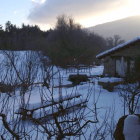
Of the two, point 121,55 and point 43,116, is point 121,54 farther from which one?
point 43,116

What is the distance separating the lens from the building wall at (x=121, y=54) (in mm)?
13366

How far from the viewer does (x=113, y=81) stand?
1137 centimetres

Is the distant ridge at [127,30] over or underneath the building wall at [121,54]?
over

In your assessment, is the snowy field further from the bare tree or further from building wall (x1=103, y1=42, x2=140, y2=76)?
building wall (x1=103, y1=42, x2=140, y2=76)

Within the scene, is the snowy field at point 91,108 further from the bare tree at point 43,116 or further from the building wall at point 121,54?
the building wall at point 121,54

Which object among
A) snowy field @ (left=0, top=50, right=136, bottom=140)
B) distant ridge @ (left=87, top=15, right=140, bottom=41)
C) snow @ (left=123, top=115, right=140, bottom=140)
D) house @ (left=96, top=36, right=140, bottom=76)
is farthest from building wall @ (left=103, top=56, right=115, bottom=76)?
distant ridge @ (left=87, top=15, right=140, bottom=41)

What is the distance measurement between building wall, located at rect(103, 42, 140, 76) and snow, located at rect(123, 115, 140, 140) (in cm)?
1019

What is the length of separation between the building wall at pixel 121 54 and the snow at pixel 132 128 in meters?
10.2

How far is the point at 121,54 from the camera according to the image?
14516 mm

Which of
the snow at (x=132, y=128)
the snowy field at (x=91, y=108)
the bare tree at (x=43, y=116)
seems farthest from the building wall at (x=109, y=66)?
the snow at (x=132, y=128)

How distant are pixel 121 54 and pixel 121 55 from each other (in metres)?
0.08

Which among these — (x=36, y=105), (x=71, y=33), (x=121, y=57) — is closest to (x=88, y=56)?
(x=71, y=33)

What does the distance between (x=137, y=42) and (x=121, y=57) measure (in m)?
A: 1.83

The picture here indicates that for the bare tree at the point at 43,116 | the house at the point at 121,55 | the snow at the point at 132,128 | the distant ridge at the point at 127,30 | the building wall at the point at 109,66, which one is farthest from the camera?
the distant ridge at the point at 127,30
